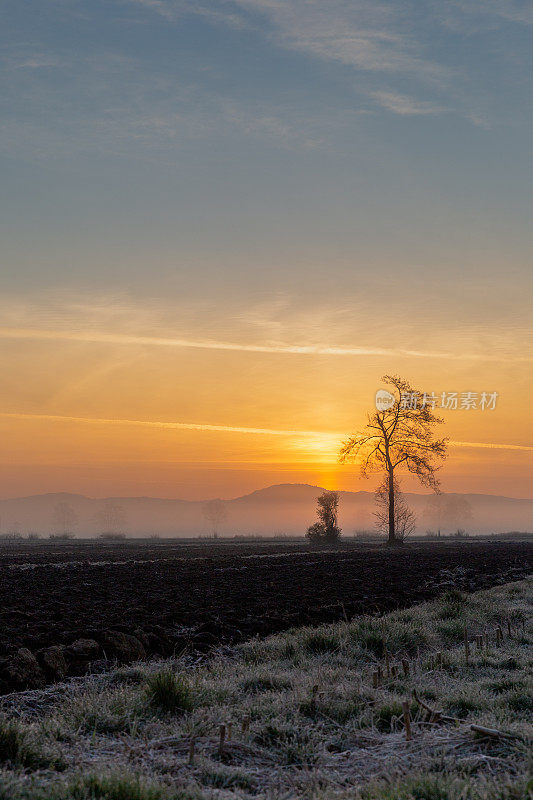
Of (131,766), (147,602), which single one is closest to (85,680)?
(131,766)

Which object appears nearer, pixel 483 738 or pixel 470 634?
pixel 483 738

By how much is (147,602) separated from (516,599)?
30.1 feet

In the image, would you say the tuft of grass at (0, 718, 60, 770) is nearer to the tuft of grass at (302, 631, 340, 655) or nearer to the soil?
the soil

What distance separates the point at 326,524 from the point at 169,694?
54.8m

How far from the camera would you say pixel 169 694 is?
7.00 meters

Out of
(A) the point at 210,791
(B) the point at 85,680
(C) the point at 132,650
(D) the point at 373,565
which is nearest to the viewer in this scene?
(A) the point at 210,791

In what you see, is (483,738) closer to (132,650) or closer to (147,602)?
(132,650)

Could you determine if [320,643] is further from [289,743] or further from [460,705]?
[289,743]

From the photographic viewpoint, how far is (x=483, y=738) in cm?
545

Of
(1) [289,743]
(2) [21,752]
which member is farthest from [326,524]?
(2) [21,752]

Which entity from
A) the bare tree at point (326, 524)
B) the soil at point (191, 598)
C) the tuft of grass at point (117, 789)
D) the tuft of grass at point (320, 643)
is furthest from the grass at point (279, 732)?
the bare tree at point (326, 524)

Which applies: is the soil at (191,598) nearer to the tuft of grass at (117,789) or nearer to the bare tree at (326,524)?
the tuft of grass at (117,789)

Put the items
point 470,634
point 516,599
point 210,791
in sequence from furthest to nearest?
point 516,599 → point 470,634 → point 210,791

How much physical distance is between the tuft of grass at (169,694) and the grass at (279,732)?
0.04 feet
